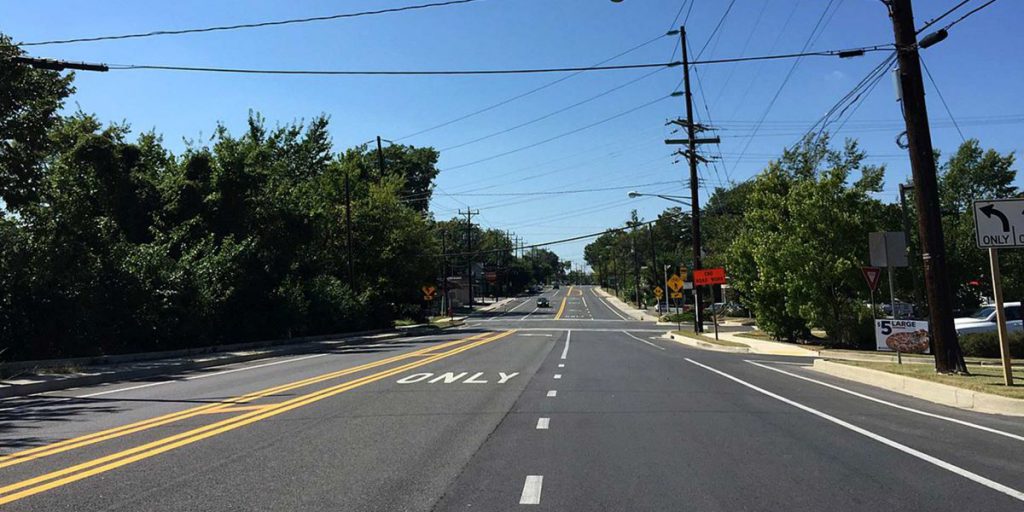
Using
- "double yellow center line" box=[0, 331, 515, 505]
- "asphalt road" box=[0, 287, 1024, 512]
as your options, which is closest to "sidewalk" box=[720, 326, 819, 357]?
"asphalt road" box=[0, 287, 1024, 512]

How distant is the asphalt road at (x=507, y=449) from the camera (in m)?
5.89

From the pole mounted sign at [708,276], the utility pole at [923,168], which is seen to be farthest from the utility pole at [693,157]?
the utility pole at [923,168]

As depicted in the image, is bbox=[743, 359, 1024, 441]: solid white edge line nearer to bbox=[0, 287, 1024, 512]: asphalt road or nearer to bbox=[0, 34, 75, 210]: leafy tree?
bbox=[0, 287, 1024, 512]: asphalt road

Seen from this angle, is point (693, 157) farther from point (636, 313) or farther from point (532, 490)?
point (636, 313)

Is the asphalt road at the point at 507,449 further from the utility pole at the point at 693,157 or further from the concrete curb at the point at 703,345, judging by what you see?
the utility pole at the point at 693,157

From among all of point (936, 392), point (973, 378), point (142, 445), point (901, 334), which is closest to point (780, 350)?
point (901, 334)

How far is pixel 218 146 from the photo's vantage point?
116ft

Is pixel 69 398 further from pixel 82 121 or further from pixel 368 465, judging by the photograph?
pixel 82 121

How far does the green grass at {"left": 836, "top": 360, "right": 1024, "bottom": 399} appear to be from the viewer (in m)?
11.2

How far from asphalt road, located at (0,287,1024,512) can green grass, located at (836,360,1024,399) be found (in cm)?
91

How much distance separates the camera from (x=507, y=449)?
789 cm

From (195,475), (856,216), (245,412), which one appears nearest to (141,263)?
(245,412)

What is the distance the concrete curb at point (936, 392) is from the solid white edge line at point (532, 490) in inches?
317

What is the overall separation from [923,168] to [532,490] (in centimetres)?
1246
